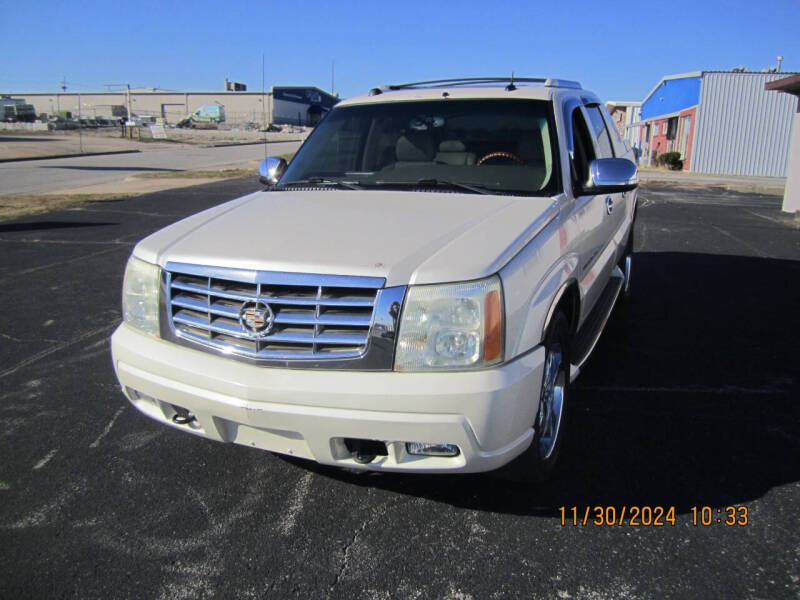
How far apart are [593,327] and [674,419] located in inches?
28.5

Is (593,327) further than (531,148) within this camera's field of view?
Yes

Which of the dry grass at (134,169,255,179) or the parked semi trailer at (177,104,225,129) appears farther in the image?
the parked semi trailer at (177,104,225,129)

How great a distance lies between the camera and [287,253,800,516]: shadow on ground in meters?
2.99

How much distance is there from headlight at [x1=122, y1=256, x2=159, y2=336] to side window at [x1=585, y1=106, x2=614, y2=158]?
3.11 meters

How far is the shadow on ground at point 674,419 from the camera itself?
9.82ft

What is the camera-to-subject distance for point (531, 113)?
3744 mm

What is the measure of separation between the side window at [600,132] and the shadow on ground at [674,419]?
1514mm

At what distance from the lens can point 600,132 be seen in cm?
486

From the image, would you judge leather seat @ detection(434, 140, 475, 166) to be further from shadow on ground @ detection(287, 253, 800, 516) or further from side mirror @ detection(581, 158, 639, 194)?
shadow on ground @ detection(287, 253, 800, 516)

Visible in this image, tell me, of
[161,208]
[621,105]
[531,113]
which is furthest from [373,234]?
[621,105]

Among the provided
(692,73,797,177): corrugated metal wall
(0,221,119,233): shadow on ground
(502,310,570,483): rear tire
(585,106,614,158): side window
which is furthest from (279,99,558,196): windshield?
(692,73,797,177): corrugated metal wall

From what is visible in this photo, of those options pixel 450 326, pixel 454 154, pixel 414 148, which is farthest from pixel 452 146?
pixel 450 326

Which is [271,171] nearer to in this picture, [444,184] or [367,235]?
[444,184]

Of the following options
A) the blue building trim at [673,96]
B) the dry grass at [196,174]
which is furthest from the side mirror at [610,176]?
the blue building trim at [673,96]
